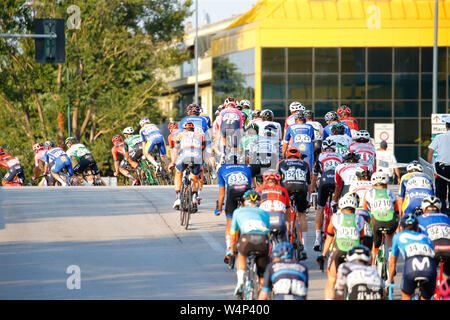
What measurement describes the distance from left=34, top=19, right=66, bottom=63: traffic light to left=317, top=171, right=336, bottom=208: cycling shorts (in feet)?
44.9

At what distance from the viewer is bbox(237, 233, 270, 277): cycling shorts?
9.97 m

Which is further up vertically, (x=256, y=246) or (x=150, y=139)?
(x=150, y=139)

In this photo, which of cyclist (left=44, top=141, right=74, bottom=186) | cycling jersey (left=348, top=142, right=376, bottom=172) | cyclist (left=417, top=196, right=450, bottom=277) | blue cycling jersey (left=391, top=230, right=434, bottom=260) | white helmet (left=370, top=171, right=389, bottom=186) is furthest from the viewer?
cyclist (left=44, top=141, right=74, bottom=186)

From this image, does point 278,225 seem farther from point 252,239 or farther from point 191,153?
point 191,153

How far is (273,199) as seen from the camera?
11.2m

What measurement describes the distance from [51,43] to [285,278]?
18.9 metres

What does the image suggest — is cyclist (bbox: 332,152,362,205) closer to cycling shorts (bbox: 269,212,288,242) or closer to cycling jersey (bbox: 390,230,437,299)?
cycling shorts (bbox: 269,212,288,242)

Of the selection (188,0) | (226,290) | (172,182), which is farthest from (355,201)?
(188,0)

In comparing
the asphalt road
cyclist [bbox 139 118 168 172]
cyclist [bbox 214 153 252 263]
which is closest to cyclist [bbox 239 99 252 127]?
the asphalt road

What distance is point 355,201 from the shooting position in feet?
35.7

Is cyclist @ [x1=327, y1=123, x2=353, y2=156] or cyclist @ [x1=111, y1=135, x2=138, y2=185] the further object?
cyclist @ [x1=111, y1=135, x2=138, y2=185]

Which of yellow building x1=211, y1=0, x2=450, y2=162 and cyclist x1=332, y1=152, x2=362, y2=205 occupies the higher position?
yellow building x1=211, y1=0, x2=450, y2=162

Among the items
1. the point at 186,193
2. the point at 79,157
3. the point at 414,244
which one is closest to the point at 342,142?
the point at 186,193
